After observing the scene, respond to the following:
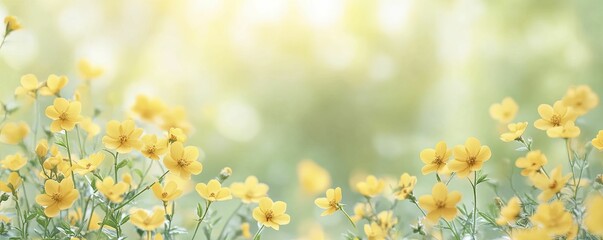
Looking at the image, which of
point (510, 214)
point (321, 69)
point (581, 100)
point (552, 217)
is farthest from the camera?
point (321, 69)

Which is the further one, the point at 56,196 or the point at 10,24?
the point at 10,24

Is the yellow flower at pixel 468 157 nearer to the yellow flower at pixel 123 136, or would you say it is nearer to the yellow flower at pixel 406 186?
the yellow flower at pixel 406 186

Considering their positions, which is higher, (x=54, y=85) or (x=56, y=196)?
(x=54, y=85)

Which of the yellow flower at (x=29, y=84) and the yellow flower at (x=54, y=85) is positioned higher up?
the yellow flower at (x=54, y=85)

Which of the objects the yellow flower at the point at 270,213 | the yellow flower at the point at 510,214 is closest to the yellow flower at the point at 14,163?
the yellow flower at the point at 270,213

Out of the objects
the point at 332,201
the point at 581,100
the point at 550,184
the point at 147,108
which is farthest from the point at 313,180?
the point at 550,184

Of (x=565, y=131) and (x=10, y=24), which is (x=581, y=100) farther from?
(x=10, y=24)
